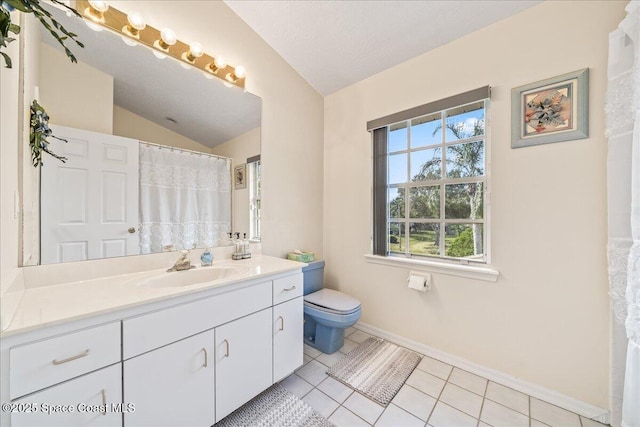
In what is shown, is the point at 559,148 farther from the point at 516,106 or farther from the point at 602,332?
the point at 602,332

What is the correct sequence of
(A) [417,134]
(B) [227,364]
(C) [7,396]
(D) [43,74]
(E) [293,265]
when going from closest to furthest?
(C) [7,396]
(D) [43,74]
(B) [227,364]
(E) [293,265]
(A) [417,134]

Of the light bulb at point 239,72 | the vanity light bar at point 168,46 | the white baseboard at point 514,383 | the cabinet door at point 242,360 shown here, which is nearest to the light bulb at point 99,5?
the vanity light bar at point 168,46

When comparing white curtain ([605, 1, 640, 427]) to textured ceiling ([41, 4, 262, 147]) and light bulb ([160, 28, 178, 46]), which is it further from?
light bulb ([160, 28, 178, 46])

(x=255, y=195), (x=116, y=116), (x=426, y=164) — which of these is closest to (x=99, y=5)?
(x=116, y=116)

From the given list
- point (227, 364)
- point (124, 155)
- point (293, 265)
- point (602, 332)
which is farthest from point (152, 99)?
point (602, 332)

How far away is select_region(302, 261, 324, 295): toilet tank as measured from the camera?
2252 millimetres

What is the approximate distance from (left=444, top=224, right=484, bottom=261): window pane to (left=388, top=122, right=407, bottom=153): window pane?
0.81m

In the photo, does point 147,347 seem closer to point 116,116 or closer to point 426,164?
point 116,116

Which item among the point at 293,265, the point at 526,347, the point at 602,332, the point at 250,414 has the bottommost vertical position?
the point at 250,414

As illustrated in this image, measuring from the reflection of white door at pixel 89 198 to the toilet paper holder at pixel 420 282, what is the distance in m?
1.92

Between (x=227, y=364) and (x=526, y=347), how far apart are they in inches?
72.2

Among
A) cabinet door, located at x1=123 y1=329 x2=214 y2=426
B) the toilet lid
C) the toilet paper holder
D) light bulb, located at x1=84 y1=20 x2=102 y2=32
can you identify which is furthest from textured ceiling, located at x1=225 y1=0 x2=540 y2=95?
cabinet door, located at x1=123 y1=329 x2=214 y2=426

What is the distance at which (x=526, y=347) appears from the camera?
159cm

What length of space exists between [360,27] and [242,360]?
239cm
